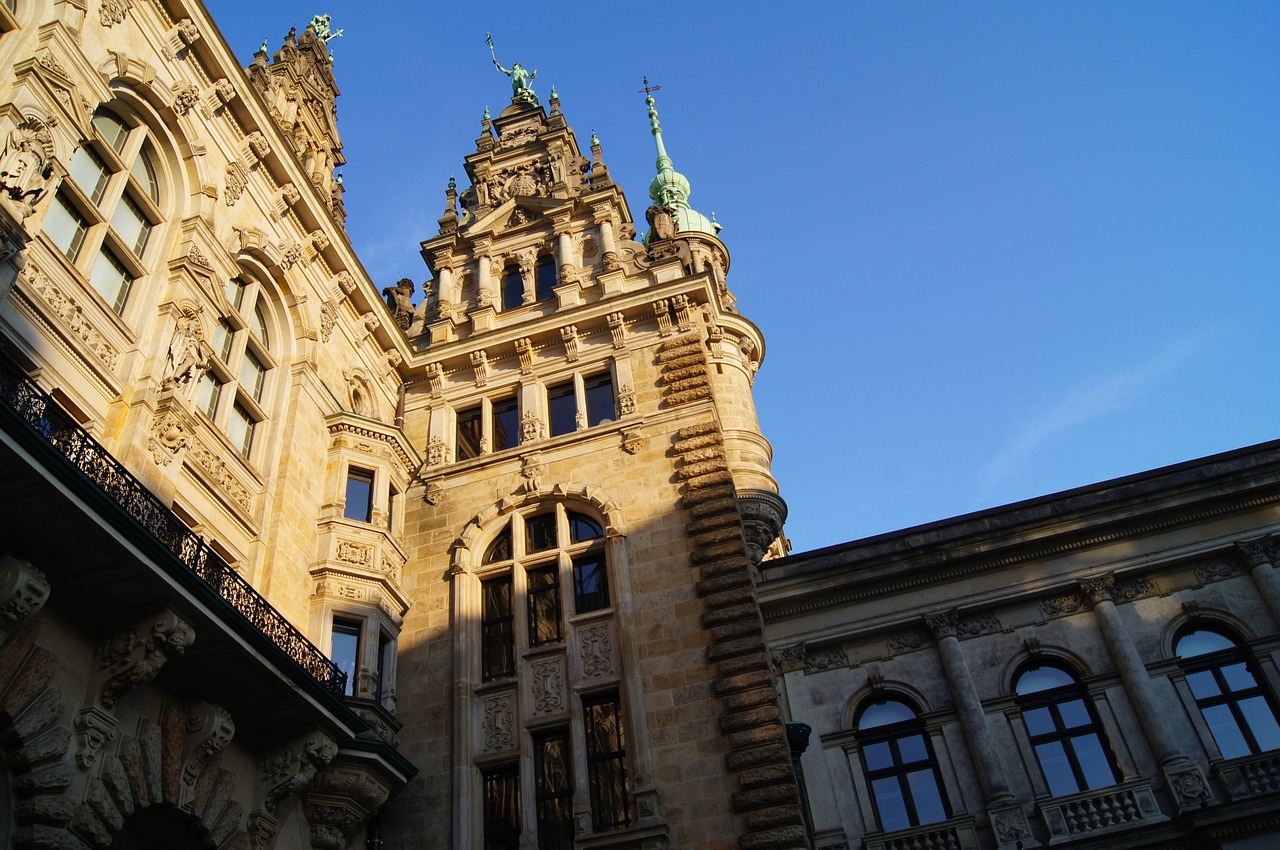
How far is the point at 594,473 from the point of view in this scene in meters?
24.1

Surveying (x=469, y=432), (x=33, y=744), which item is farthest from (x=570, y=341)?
(x=33, y=744)

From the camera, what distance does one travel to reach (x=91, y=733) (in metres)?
13.3

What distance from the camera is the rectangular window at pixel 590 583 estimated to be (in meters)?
22.3

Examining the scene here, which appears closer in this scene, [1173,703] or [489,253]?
[1173,703]

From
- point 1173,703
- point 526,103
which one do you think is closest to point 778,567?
point 1173,703

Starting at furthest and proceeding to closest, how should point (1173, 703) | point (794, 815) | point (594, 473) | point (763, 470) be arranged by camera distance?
point (763, 470), point (594, 473), point (1173, 703), point (794, 815)

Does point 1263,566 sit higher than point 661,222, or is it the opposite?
point 661,222

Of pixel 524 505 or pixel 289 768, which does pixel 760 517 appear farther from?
pixel 289 768

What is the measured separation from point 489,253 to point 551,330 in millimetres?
4775

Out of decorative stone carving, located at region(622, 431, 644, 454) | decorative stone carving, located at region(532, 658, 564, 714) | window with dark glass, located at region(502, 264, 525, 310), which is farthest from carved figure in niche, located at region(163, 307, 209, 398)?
window with dark glass, located at region(502, 264, 525, 310)

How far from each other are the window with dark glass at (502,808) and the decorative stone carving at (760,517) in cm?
975

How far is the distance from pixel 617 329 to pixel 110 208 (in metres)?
12.3

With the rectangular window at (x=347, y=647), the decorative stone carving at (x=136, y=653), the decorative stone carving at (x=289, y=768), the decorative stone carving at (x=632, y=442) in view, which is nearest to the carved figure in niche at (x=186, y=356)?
the decorative stone carving at (x=136, y=653)

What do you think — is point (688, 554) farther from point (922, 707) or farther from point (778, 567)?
point (922, 707)
